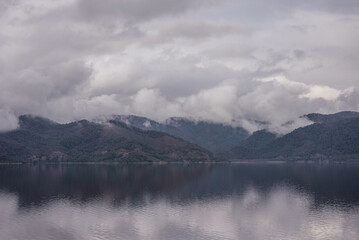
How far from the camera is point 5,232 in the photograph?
121 meters

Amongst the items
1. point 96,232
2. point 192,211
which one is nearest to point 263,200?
point 192,211

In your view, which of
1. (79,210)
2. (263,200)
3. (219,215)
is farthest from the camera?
(263,200)

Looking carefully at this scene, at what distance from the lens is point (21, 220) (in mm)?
140250

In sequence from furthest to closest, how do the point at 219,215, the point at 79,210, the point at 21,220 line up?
the point at 79,210 → the point at 219,215 → the point at 21,220

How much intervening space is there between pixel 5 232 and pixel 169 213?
6083 cm

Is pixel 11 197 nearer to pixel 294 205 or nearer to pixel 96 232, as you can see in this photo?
pixel 96 232

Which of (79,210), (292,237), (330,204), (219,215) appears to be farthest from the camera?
(330,204)

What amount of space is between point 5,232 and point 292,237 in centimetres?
8854

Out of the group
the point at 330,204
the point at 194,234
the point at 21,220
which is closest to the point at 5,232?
the point at 21,220

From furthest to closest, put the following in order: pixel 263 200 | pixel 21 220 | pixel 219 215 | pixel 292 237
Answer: pixel 263 200 < pixel 219 215 < pixel 21 220 < pixel 292 237

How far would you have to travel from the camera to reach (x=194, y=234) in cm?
12000

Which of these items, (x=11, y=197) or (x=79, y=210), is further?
(x=11, y=197)

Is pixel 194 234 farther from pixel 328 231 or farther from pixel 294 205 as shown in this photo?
pixel 294 205

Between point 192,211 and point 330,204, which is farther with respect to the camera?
point 330,204
